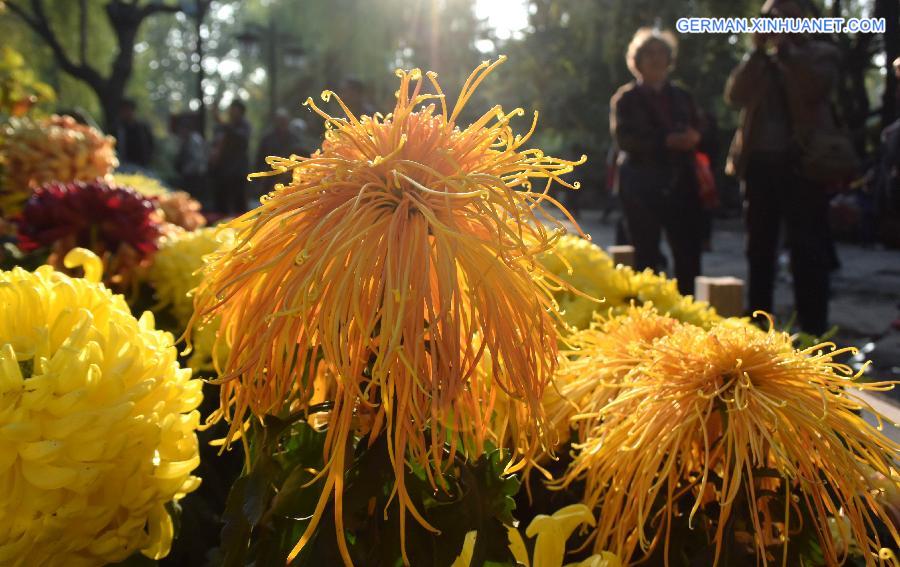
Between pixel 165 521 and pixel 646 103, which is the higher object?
pixel 646 103

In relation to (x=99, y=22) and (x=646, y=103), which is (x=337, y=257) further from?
(x=99, y=22)

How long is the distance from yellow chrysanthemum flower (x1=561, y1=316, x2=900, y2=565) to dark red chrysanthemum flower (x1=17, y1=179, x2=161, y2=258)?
1.10 metres

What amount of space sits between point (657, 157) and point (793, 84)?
70cm

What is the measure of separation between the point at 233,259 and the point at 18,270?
28 cm

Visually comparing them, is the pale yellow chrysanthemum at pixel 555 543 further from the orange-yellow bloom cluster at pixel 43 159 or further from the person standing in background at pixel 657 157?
the person standing in background at pixel 657 157

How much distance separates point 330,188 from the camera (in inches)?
28.0

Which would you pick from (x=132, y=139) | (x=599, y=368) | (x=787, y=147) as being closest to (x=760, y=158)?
(x=787, y=147)

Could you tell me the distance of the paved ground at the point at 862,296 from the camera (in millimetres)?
4477

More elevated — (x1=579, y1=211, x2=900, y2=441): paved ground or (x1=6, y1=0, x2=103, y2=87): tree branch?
(x1=6, y1=0, x2=103, y2=87): tree branch

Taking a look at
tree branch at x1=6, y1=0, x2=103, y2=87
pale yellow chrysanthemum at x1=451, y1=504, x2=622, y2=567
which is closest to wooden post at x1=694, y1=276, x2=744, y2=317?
pale yellow chrysanthemum at x1=451, y1=504, x2=622, y2=567

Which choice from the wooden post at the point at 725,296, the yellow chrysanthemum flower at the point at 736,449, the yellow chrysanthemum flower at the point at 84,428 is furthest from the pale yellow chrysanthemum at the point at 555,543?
the wooden post at the point at 725,296

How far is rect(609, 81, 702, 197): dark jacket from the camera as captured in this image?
4121 mm

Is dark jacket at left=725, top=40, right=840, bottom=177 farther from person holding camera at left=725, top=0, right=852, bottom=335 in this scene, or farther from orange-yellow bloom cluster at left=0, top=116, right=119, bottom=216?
orange-yellow bloom cluster at left=0, top=116, right=119, bottom=216

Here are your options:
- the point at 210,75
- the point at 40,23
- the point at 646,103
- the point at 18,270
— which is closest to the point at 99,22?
the point at 40,23
